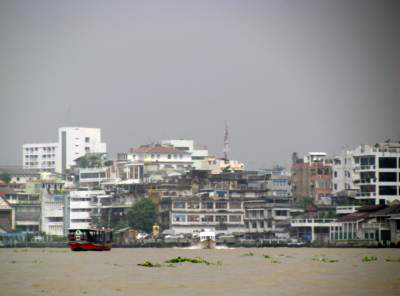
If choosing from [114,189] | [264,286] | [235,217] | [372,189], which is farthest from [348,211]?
[264,286]

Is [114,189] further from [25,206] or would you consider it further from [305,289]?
[305,289]

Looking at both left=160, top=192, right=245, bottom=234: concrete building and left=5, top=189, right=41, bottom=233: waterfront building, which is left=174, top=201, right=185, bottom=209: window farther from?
left=5, top=189, right=41, bottom=233: waterfront building

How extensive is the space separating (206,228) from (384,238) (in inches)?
1151

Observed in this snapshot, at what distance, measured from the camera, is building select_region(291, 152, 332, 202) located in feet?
629

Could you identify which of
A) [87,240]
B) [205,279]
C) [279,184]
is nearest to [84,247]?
[87,240]

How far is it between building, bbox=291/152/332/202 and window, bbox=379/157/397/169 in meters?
23.2

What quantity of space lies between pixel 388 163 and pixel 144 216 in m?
31.0

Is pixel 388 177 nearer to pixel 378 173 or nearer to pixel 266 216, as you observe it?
pixel 378 173

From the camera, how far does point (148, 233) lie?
180 m

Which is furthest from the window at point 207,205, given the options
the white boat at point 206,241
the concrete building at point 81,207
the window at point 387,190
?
the concrete building at point 81,207

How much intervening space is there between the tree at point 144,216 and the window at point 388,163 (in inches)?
1160

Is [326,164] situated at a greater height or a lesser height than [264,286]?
greater

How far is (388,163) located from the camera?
166m

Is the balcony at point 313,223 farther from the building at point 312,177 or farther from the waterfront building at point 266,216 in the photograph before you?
the building at point 312,177
